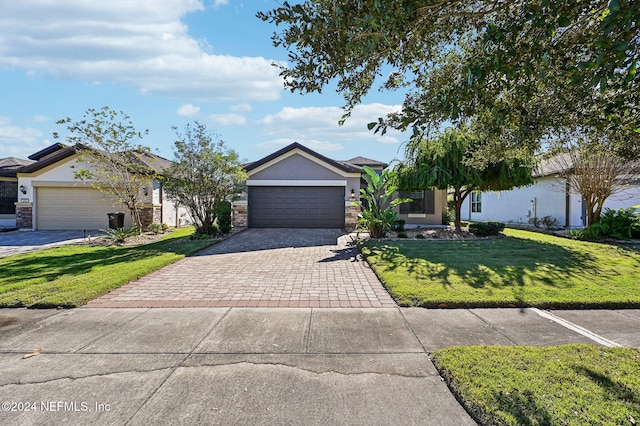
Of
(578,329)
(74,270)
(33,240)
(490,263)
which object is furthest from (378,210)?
Result: (33,240)

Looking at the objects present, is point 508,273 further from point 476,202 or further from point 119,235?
point 476,202

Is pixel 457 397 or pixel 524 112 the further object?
pixel 524 112

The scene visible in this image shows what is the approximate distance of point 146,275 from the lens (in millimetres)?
8016

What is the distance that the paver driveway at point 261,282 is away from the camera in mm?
6057

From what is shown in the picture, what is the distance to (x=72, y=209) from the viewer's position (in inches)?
709

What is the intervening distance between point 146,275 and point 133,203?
8585 mm

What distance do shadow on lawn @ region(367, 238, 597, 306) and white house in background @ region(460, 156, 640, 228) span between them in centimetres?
622

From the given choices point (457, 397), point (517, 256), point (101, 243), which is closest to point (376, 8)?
point (457, 397)

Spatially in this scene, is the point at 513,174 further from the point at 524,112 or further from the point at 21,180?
the point at 21,180

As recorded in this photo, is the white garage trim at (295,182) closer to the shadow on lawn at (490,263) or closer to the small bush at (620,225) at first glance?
the shadow on lawn at (490,263)

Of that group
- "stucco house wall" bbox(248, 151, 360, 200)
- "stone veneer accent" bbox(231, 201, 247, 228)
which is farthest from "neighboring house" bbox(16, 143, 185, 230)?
"stucco house wall" bbox(248, 151, 360, 200)

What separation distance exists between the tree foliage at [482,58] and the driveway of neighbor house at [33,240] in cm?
1249

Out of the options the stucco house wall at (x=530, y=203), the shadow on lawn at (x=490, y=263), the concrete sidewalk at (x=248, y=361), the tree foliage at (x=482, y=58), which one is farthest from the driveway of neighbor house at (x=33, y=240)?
the stucco house wall at (x=530, y=203)

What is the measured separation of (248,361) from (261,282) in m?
3.64
